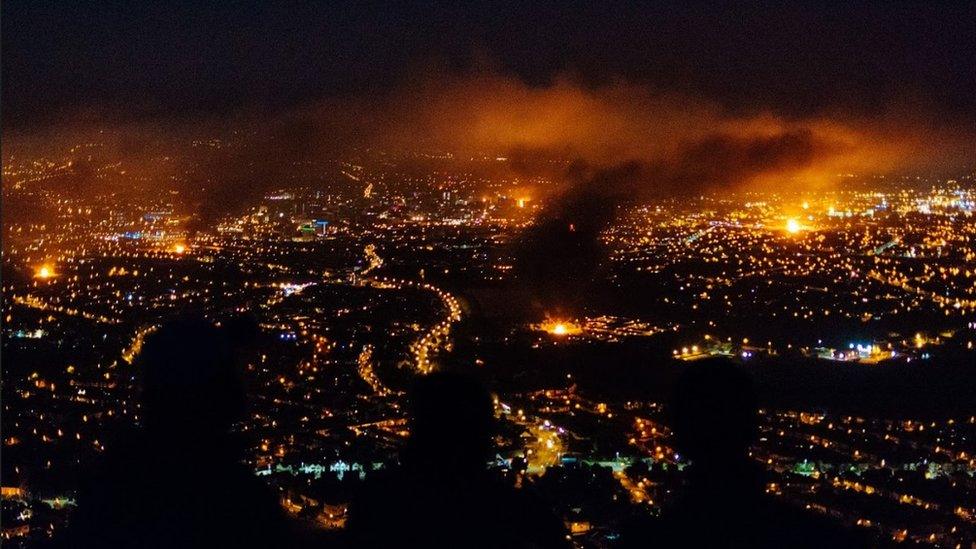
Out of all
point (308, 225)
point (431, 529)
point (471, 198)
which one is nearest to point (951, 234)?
point (308, 225)

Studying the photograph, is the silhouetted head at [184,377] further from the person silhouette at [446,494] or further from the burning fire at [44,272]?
the burning fire at [44,272]

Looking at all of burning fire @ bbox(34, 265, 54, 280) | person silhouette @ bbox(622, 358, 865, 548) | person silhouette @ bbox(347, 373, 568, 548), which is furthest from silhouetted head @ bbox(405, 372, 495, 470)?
burning fire @ bbox(34, 265, 54, 280)

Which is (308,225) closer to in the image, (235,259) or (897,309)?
(235,259)

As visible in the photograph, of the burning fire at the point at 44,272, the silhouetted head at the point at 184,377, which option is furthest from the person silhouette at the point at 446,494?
the burning fire at the point at 44,272

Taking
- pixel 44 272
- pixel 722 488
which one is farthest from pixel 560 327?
pixel 722 488

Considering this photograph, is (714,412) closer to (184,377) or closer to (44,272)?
(184,377)

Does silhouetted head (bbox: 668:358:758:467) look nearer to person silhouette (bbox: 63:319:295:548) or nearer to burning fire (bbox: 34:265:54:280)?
person silhouette (bbox: 63:319:295:548)
